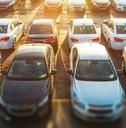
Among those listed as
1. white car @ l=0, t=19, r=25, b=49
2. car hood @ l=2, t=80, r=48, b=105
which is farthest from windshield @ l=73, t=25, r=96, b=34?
car hood @ l=2, t=80, r=48, b=105

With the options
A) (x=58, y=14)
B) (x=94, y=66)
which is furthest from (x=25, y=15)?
(x=94, y=66)

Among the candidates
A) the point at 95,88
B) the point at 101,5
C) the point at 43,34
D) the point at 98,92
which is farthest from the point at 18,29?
the point at 101,5

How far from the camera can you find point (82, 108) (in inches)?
492

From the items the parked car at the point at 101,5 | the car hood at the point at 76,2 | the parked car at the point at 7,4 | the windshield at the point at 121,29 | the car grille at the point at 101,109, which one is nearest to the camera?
the car grille at the point at 101,109

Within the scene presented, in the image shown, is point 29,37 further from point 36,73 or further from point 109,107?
point 109,107

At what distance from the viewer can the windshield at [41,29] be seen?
2038 cm

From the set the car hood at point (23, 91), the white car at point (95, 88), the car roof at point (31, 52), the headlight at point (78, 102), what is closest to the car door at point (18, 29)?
Answer: the car roof at point (31, 52)

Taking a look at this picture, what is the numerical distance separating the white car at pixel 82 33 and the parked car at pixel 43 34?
0.88 meters

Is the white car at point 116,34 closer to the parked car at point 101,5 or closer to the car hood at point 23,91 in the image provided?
the car hood at point 23,91

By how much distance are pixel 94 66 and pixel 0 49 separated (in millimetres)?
8044

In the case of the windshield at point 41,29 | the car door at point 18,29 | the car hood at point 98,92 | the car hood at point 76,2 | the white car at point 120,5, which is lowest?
the white car at point 120,5

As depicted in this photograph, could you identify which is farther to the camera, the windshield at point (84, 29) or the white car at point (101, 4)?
the white car at point (101, 4)

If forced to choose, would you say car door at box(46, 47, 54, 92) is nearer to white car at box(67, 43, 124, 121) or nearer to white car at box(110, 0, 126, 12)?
white car at box(67, 43, 124, 121)

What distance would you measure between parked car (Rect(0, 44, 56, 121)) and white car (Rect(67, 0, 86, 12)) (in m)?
16.9
